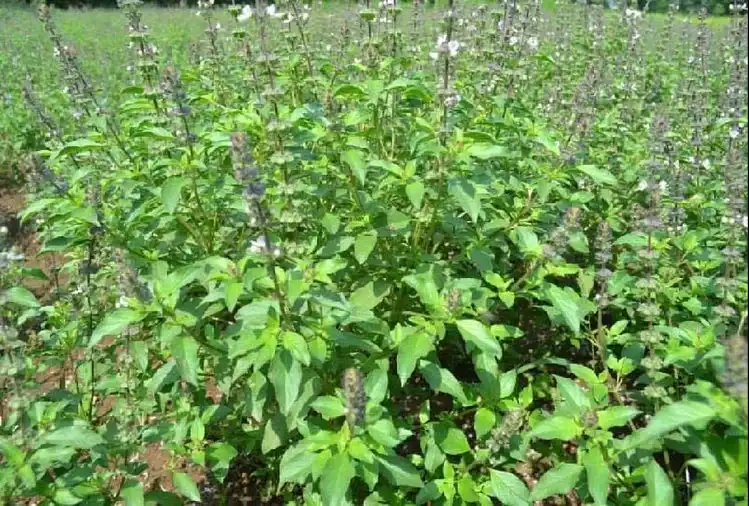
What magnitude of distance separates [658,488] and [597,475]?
0.23 m

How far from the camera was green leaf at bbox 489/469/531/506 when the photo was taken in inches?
108

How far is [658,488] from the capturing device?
2.31 metres

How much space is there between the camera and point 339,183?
358cm

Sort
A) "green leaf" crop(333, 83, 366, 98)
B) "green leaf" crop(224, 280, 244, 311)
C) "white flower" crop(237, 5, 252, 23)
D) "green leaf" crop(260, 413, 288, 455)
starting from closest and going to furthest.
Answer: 1. "green leaf" crop(224, 280, 244, 311)
2. "green leaf" crop(260, 413, 288, 455)
3. "green leaf" crop(333, 83, 366, 98)
4. "white flower" crop(237, 5, 252, 23)

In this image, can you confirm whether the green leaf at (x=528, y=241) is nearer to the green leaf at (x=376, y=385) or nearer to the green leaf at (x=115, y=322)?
the green leaf at (x=376, y=385)

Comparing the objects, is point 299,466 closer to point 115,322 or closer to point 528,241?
point 115,322

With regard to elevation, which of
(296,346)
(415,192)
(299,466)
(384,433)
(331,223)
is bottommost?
(299,466)

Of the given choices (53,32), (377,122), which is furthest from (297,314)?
(53,32)

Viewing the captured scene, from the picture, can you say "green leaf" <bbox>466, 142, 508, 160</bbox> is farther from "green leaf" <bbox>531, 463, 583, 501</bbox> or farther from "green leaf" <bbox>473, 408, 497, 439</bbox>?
"green leaf" <bbox>531, 463, 583, 501</bbox>

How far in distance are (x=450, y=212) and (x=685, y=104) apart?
3.47 metres

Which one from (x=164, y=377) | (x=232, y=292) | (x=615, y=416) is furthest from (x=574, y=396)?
(x=164, y=377)

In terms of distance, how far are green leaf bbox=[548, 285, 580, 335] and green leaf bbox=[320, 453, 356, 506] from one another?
Answer: 49.8 inches

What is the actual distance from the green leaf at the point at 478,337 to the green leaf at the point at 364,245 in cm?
59

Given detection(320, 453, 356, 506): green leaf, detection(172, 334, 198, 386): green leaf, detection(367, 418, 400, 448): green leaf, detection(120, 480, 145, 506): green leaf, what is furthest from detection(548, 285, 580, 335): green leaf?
detection(120, 480, 145, 506): green leaf
